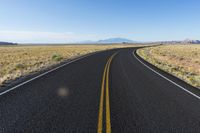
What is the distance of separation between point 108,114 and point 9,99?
154 inches

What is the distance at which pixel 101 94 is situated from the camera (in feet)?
26.8

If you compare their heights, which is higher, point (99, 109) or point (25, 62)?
point (99, 109)

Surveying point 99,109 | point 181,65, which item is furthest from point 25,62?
point 99,109

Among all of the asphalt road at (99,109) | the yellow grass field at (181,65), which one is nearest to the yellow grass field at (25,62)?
the asphalt road at (99,109)

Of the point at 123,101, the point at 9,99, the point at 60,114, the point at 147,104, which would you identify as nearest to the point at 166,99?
the point at 147,104

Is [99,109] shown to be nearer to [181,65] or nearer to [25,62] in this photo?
[181,65]

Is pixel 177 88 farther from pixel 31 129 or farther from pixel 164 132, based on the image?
pixel 31 129

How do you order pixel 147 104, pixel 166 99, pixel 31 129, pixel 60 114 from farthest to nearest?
pixel 166 99 → pixel 147 104 → pixel 60 114 → pixel 31 129

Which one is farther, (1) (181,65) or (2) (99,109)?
(1) (181,65)

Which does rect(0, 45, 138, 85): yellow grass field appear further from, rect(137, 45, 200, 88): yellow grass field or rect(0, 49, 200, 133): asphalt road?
rect(137, 45, 200, 88): yellow grass field

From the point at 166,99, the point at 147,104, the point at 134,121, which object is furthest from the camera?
the point at 166,99

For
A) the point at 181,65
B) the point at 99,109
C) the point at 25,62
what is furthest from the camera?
the point at 25,62

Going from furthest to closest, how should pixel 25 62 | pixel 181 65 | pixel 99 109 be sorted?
1. pixel 25 62
2. pixel 181 65
3. pixel 99 109

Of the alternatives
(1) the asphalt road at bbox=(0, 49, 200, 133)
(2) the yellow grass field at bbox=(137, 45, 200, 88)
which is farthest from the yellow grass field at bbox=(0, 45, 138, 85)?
(2) the yellow grass field at bbox=(137, 45, 200, 88)
